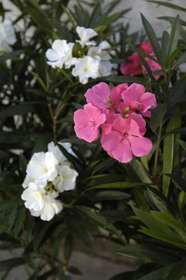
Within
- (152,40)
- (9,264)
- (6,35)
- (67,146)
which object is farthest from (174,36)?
(9,264)

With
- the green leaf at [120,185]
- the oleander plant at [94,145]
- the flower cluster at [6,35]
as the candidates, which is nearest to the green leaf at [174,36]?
the oleander plant at [94,145]

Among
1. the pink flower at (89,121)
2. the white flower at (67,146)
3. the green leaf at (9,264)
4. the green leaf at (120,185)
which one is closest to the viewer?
the pink flower at (89,121)

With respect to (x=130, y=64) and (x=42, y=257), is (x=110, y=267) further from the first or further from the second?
(x=130, y=64)

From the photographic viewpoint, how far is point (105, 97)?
765 mm

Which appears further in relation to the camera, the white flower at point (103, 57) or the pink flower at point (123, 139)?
the white flower at point (103, 57)

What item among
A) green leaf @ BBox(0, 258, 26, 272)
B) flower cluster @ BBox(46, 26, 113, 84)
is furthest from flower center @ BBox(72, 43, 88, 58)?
green leaf @ BBox(0, 258, 26, 272)

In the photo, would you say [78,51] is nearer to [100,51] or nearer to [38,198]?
[100,51]

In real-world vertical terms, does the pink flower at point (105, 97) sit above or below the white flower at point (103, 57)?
above

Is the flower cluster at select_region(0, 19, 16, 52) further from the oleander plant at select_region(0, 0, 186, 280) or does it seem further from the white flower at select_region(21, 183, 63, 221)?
the white flower at select_region(21, 183, 63, 221)

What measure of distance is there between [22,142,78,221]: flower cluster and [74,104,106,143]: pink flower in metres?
0.16

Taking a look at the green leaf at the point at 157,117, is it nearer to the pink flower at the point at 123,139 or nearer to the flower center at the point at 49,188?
the pink flower at the point at 123,139

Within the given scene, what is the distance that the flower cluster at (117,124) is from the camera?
74cm

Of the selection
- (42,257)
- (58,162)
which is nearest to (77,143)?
(58,162)

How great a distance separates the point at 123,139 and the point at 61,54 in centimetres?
29
